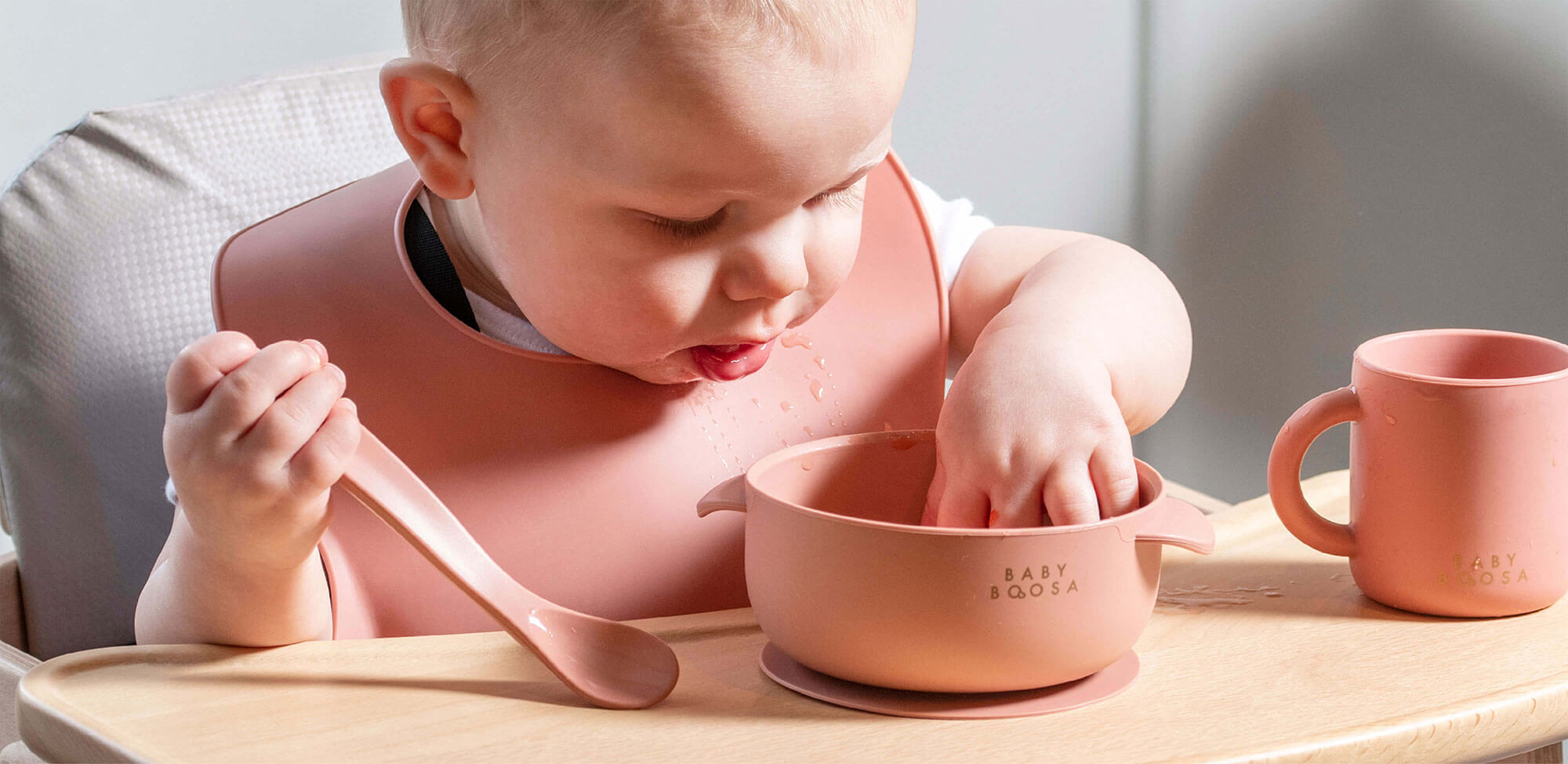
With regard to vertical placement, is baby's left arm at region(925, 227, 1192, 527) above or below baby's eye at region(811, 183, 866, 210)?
below

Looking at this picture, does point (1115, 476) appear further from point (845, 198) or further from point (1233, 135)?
point (1233, 135)

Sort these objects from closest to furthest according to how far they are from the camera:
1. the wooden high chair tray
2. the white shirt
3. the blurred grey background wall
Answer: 1. the wooden high chair tray
2. the white shirt
3. the blurred grey background wall

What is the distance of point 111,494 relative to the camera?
92 centimetres

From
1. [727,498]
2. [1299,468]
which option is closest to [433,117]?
[727,498]

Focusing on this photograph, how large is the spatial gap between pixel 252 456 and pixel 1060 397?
0.38m

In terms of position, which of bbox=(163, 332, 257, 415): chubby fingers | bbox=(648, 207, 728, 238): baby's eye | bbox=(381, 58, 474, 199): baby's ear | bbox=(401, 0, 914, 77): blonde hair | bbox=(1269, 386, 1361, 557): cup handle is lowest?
bbox=(1269, 386, 1361, 557): cup handle

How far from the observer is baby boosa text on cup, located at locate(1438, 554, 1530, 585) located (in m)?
0.61

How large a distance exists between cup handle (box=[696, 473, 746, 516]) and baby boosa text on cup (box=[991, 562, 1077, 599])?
0.13 metres

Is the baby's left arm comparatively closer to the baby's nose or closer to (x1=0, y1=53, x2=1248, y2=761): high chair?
the baby's nose

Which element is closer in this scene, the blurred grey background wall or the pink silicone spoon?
the pink silicone spoon

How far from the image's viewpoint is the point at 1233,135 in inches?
75.2

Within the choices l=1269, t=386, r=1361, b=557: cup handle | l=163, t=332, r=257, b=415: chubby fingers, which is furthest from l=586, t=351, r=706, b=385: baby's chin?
l=1269, t=386, r=1361, b=557: cup handle

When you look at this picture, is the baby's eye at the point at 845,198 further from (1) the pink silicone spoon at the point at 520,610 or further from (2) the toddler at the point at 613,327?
(1) the pink silicone spoon at the point at 520,610

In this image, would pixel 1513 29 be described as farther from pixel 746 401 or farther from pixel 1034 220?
pixel 746 401
